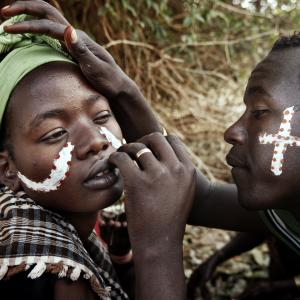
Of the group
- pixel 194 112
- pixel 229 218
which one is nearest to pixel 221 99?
pixel 194 112

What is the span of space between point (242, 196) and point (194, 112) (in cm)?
272

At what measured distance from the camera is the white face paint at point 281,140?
158 cm

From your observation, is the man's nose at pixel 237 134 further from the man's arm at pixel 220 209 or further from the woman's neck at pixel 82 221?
the woman's neck at pixel 82 221

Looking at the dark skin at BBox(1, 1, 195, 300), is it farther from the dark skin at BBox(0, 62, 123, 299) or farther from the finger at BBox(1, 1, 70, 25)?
the dark skin at BBox(0, 62, 123, 299)

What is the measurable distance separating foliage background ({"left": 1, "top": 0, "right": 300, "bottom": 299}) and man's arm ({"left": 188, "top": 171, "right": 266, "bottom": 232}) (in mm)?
1118

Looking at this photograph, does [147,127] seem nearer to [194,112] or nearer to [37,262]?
[37,262]

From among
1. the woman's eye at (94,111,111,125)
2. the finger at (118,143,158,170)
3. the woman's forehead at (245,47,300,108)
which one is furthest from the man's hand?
the woman's forehead at (245,47,300,108)

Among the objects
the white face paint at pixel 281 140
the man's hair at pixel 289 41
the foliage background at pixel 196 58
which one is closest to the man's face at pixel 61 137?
the white face paint at pixel 281 140

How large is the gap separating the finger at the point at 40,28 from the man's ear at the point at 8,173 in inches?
18.5

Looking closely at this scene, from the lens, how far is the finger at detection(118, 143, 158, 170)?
1.52 meters

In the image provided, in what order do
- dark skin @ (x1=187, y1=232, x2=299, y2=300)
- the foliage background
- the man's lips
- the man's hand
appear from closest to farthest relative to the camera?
the man's hand → the man's lips → dark skin @ (x1=187, y1=232, x2=299, y2=300) → the foliage background

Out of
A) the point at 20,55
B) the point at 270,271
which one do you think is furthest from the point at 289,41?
the point at 270,271

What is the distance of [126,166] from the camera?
4.99 ft

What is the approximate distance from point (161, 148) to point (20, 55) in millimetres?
647
